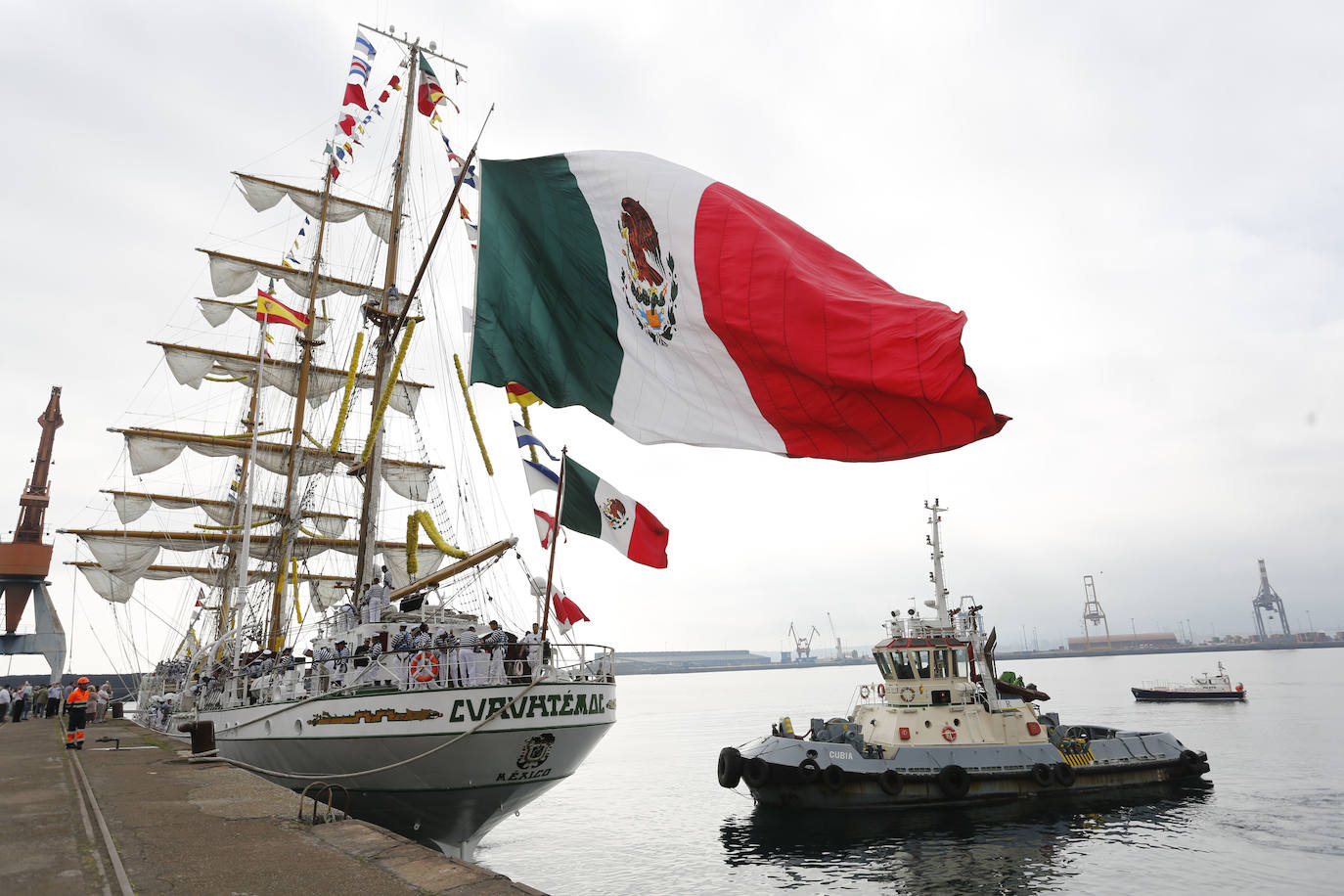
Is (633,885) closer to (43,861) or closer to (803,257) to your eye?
(43,861)

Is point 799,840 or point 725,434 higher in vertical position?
point 725,434

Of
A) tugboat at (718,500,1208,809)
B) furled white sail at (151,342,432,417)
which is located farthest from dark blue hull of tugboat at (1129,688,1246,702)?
furled white sail at (151,342,432,417)

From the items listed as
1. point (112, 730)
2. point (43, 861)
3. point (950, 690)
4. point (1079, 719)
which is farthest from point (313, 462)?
point (1079, 719)

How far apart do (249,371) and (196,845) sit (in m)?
43.1

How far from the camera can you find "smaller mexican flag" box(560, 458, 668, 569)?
37.9 feet

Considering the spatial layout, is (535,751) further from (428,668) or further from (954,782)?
(954,782)

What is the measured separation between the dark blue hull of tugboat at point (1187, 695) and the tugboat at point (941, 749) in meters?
52.1

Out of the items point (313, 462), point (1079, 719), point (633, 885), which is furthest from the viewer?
point (1079, 719)

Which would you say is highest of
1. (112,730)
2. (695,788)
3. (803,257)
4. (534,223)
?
(534,223)

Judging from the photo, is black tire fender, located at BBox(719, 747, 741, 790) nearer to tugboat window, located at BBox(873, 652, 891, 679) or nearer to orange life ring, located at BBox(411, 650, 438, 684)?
tugboat window, located at BBox(873, 652, 891, 679)

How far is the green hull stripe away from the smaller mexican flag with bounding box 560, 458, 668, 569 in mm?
3124

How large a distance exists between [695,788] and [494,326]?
31875 mm

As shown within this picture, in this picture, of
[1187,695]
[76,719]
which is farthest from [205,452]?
[1187,695]

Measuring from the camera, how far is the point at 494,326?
30.7 feet
